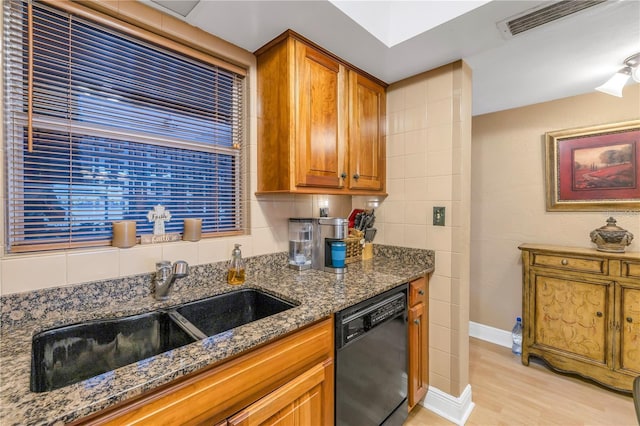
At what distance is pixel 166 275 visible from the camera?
1.20 m

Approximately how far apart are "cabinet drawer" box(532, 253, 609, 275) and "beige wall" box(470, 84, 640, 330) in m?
0.31

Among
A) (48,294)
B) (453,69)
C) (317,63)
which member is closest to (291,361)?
(48,294)

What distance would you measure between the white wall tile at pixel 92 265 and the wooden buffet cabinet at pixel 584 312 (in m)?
2.80

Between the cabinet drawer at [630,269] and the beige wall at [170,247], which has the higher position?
the beige wall at [170,247]

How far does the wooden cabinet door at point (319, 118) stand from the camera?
1.49m

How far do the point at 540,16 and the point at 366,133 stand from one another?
102 cm

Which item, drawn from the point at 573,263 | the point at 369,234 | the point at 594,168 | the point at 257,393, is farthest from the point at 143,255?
the point at 594,168

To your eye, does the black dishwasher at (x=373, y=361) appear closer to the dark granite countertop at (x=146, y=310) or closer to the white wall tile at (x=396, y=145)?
the dark granite countertop at (x=146, y=310)

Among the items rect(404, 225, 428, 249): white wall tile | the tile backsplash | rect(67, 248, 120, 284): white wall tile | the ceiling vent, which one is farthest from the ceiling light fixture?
rect(67, 248, 120, 284): white wall tile

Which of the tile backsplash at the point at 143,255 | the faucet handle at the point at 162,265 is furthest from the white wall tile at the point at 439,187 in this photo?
the faucet handle at the point at 162,265

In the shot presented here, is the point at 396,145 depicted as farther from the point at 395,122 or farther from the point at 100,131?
the point at 100,131

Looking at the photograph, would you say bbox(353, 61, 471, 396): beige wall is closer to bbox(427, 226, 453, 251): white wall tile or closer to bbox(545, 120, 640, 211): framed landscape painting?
bbox(427, 226, 453, 251): white wall tile

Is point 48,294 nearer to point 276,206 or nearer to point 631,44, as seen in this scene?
point 276,206

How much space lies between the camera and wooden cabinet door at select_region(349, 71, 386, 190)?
5.99 ft
